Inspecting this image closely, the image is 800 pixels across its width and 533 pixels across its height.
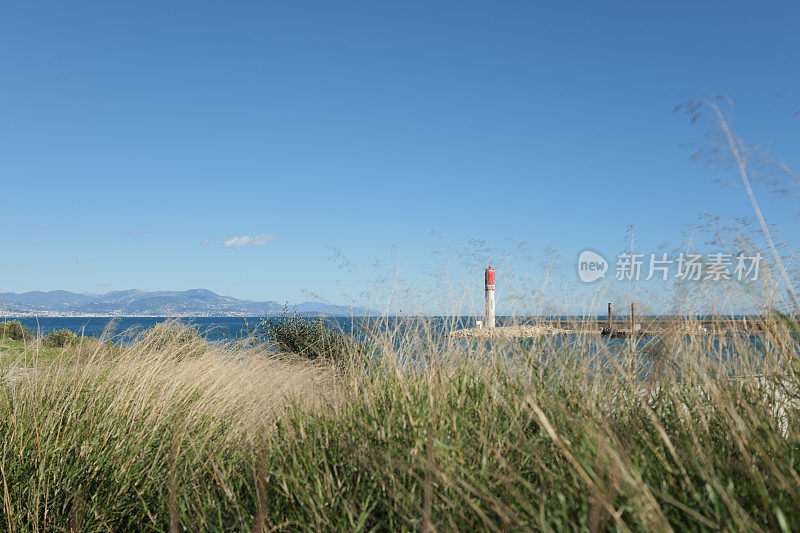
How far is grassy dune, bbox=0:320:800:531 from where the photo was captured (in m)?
1.39

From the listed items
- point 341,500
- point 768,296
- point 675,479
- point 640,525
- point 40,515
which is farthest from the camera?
point 768,296

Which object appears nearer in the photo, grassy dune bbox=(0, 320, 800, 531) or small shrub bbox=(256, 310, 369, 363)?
grassy dune bbox=(0, 320, 800, 531)

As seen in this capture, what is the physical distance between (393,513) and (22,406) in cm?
210

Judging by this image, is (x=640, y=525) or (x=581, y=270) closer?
(x=640, y=525)

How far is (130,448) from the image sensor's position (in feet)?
8.20

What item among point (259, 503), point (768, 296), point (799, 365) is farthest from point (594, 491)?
point (768, 296)

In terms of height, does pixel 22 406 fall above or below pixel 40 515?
above

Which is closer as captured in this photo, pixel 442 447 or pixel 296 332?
pixel 442 447

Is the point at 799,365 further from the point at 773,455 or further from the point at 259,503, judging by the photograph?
the point at 259,503

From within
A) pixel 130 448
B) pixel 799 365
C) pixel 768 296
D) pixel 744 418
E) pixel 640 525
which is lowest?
pixel 130 448

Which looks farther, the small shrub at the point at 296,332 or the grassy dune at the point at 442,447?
the small shrub at the point at 296,332

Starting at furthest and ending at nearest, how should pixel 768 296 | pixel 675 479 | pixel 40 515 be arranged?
pixel 768 296 < pixel 40 515 < pixel 675 479

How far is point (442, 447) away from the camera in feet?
5.48

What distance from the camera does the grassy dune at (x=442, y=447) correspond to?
1388 millimetres
